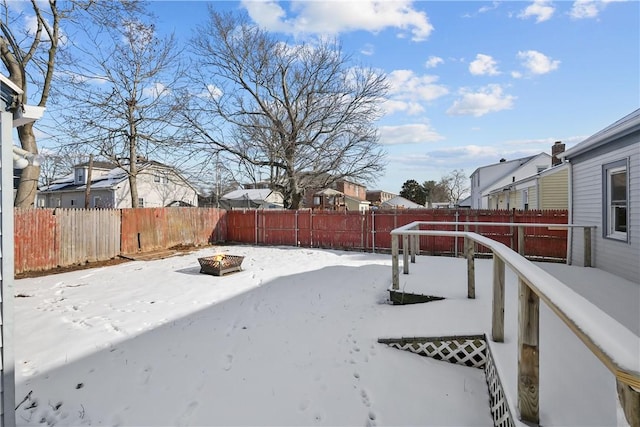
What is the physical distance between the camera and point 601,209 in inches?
245

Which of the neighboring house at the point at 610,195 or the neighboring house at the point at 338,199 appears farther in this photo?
the neighboring house at the point at 338,199

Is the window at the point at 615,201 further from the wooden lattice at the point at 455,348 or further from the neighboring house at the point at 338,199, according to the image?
the neighboring house at the point at 338,199

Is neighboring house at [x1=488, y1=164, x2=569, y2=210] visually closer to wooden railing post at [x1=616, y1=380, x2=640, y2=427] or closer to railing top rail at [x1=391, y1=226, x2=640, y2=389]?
railing top rail at [x1=391, y1=226, x2=640, y2=389]

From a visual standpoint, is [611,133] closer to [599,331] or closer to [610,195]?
[610,195]

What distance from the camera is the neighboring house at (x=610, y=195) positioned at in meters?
5.12

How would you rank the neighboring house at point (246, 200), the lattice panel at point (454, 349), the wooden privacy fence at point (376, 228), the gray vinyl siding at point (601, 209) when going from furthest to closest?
1. the neighboring house at point (246, 200)
2. the wooden privacy fence at point (376, 228)
3. the gray vinyl siding at point (601, 209)
4. the lattice panel at point (454, 349)

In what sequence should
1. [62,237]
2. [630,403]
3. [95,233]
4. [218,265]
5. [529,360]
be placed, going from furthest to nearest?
[95,233] → [62,237] → [218,265] → [529,360] → [630,403]

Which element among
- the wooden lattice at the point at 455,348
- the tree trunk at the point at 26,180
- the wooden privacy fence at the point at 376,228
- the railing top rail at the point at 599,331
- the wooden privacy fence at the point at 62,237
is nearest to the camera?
the railing top rail at the point at 599,331

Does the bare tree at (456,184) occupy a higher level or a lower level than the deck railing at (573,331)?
higher

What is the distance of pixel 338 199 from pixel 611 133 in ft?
102

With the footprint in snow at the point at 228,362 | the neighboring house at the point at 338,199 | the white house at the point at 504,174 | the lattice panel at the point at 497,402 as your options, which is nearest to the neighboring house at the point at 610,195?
the lattice panel at the point at 497,402

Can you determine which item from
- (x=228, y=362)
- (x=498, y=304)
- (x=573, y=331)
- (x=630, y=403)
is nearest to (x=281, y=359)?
(x=228, y=362)

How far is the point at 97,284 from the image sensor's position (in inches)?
292

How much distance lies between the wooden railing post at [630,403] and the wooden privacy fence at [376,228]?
7776 millimetres
